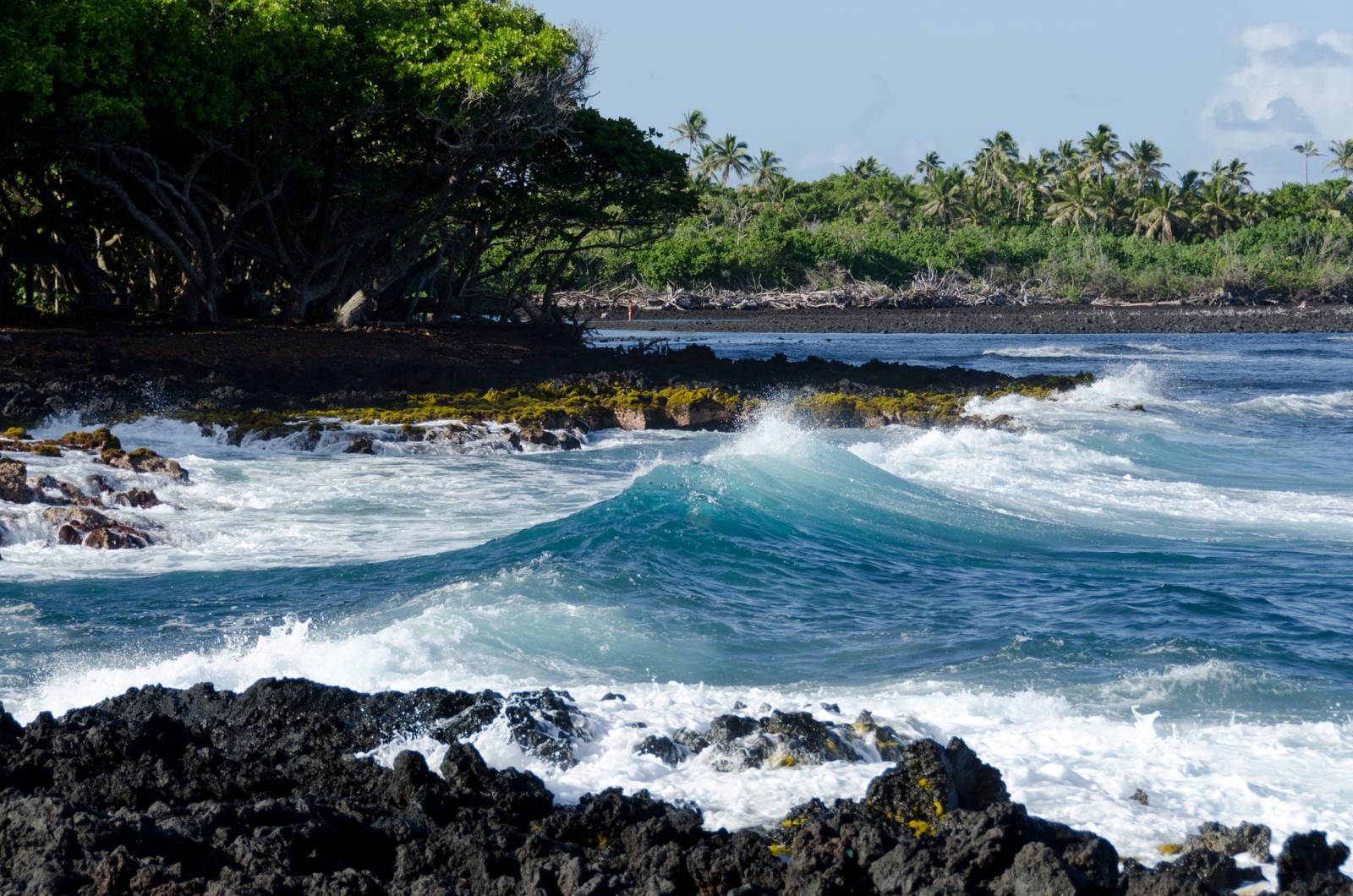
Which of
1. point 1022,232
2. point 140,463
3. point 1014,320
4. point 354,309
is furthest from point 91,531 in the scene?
point 1022,232

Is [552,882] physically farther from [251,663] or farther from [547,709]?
[251,663]

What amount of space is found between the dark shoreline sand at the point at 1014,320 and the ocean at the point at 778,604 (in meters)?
40.1

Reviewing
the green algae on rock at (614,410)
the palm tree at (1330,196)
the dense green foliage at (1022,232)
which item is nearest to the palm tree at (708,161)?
the dense green foliage at (1022,232)

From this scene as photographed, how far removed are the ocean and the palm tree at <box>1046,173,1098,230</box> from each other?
218ft

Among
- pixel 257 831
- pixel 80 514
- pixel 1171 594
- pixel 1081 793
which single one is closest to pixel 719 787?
pixel 1081 793

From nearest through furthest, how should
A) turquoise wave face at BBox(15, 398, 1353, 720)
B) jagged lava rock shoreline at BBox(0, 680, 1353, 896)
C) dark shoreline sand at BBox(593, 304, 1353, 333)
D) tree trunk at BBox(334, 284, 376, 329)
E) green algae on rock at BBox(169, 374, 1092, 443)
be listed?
1. jagged lava rock shoreline at BBox(0, 680, 1353, 896)
2. turquoise wave face at BBox(15, 398, 1353, 720)
3. green algae on rock at BBox(169, 374, 1092, 443)
4. tree trunk at BBox(334, 284, 376, 329)
5. dark shoreline sand at BBox(593, 304, 1353, 333)

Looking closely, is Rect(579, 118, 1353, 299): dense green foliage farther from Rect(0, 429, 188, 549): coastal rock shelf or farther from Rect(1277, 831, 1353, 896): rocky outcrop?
A: Rect(1277, 831, 1353, 896): rocky outcrop

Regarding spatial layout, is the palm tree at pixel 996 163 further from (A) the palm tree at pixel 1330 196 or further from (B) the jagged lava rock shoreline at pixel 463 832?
(B) the jagged lava rock shoreline at pixel 463 832

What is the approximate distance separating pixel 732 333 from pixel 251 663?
48.1 metres

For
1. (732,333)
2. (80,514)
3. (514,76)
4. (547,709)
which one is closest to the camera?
(547,709)

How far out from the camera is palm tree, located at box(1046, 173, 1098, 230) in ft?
278

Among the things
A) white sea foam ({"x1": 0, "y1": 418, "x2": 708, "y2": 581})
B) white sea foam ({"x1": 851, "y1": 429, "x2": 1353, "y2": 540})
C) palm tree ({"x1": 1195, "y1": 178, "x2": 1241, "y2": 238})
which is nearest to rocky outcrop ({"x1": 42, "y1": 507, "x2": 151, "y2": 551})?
white sea foam ({"x1": 0, "y1": 418, "x2": 708, "y2": 581})

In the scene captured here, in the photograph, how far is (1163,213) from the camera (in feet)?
273

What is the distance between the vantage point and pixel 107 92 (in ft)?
80.6
